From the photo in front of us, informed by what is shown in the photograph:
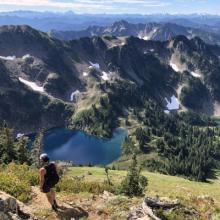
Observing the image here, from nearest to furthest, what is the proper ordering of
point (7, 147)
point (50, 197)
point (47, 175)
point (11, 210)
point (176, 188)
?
point (11, 210) → point (47, 175) → point (50, 197) → point (176, 188) → point (7, 147)

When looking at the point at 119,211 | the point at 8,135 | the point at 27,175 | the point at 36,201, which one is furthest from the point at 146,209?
the point at 8,135

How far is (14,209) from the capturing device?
26.9 metres

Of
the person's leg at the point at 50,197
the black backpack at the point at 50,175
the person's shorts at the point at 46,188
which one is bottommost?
the person's leg at the point at 50,197

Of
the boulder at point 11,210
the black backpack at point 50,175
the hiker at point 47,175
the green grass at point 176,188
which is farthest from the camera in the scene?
the green grass at point 176,188

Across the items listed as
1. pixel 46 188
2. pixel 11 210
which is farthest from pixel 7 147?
pixel 11 210

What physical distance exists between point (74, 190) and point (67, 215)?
337 inches

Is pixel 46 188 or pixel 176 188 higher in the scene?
pixel 46 188

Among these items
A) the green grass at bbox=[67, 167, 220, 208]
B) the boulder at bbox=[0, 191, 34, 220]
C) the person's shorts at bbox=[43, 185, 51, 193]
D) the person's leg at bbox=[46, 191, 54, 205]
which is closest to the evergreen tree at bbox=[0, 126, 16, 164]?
the green grass at bbox=[67, 167, 220, 208]

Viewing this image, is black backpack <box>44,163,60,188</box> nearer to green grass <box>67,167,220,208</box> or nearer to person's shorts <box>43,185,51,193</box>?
person's shorts <box>43,185,51,193</box>

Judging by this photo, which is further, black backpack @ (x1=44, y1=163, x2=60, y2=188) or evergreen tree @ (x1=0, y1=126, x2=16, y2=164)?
evergreen tree @ (x1=0, y1=126, x2=16, y2=164)

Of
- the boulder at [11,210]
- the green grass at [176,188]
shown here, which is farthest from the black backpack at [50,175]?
the green grass at [176,188]

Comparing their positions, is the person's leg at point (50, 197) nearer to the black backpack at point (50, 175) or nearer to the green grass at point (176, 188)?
the black backpack at point (50, 175)

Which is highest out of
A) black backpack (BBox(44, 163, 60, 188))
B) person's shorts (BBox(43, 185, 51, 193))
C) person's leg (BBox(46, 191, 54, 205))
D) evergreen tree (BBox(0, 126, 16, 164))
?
black backpack (BBox(44, 163, 60, 188))

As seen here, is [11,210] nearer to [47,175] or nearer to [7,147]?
[47,175]
